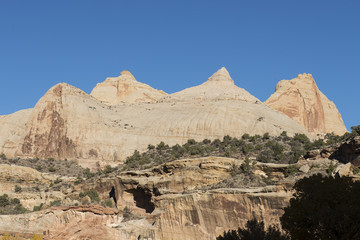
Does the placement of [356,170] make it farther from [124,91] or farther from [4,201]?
[124,91]

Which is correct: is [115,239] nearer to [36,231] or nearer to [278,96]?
[36,231]

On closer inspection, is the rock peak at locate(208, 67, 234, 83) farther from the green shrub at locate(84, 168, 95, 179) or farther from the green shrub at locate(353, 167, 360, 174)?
the green shrub at locate(353, 167, 360, 174)

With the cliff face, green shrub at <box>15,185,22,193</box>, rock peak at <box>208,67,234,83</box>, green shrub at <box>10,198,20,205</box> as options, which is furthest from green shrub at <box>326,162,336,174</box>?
rock peak at <box>208,67,234,83</box>

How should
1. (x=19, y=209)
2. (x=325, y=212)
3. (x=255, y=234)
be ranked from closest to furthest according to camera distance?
(x=325, y=212), (x=255, y=234), (x=19, y=209)

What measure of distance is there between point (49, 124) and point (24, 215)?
4161 centimetres

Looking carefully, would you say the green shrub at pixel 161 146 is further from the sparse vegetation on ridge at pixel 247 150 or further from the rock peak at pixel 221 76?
the rock peak at pixel 221 76

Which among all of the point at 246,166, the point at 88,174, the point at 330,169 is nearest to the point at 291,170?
the point at 246,166

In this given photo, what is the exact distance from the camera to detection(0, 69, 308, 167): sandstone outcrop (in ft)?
301

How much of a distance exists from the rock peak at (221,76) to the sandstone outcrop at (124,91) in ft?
63.7

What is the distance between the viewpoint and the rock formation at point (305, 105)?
120m

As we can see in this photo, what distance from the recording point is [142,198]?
64.1m

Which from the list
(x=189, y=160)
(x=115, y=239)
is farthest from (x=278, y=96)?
(x=115, y=239)

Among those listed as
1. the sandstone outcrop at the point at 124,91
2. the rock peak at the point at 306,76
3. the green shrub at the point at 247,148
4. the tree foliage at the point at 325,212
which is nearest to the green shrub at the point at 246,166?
the green shrub at the point at 247,148

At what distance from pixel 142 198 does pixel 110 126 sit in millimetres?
34820
